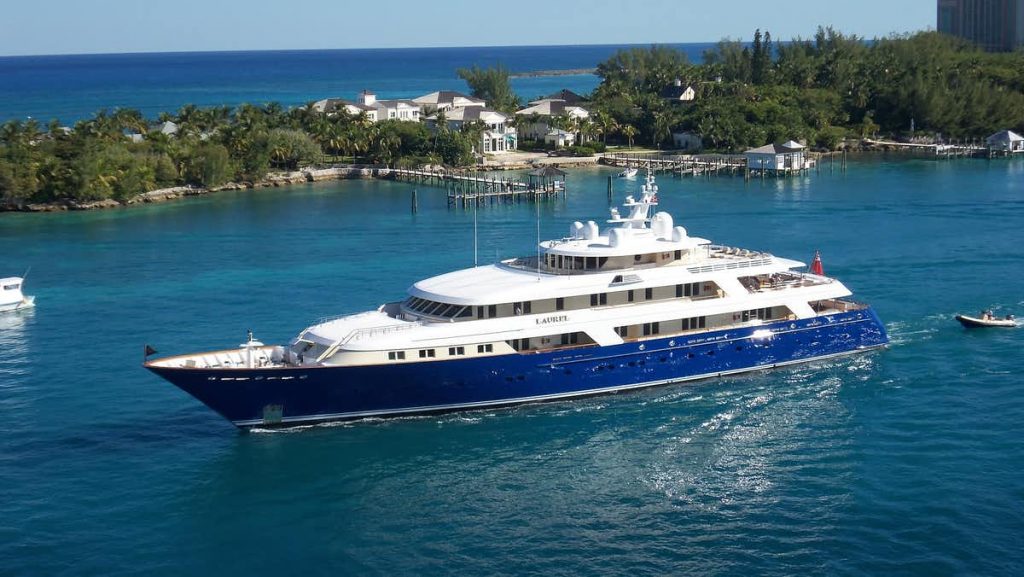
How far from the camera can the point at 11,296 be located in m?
49.9

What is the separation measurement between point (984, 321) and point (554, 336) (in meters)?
17.5

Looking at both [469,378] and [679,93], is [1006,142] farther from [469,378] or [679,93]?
[469,378]

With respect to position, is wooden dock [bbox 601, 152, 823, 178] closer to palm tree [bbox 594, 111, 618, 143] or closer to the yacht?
palm tree [bbox 594, 111, 618, 143]

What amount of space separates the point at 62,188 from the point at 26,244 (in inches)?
554

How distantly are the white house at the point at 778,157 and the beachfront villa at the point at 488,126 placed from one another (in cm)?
2368

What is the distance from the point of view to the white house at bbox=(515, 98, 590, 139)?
4301 inches

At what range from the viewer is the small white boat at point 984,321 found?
141 ft

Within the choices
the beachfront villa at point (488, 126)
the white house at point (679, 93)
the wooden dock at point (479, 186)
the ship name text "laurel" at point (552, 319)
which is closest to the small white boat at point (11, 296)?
the ship name text "laurel" at point (552, 319)

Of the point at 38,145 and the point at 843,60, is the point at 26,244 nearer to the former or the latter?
the point at 38,145

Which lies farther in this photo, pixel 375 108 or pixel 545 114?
pixel 375 108

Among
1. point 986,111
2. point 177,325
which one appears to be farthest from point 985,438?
point 986,111

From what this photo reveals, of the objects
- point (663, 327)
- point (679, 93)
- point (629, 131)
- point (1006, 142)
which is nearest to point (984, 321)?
point (663, 327)

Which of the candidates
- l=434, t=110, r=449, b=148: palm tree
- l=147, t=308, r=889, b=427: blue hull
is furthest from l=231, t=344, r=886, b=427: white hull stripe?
l=434, t=110, r=449, b=148: palm tree

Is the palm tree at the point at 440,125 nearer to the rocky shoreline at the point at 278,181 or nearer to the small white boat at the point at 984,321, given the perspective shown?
the rocky shoreline at the point at 278,181
